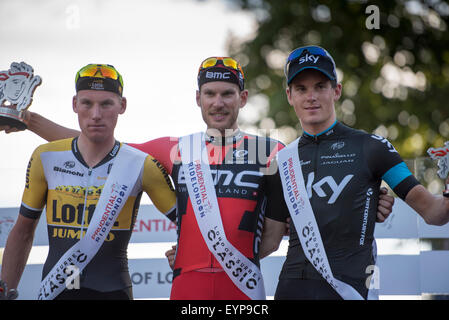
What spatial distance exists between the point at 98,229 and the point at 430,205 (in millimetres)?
2330

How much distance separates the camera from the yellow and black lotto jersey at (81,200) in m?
4.10

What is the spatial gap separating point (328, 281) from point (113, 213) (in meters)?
1.64

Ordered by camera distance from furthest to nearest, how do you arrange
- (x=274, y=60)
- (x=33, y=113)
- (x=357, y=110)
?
(x=274, y=60) < (x=357, y=110) < (x=33, y=113)

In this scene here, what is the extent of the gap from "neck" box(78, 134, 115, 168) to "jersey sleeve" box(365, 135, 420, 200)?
1967mm

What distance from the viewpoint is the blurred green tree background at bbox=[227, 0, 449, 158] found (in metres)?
12.1

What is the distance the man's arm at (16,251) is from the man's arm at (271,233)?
1.76 m

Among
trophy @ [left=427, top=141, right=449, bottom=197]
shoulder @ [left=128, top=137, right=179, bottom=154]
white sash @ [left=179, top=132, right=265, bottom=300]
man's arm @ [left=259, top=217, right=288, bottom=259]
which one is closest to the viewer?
trophy @ [left=427, top=141, right=449, bottom=197]

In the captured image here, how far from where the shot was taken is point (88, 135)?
4211mm

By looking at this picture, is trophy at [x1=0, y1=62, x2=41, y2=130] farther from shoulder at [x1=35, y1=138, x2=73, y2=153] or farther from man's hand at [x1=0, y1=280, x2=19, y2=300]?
man's hand at [x1=0, y1=280, x2=19, y2=300]

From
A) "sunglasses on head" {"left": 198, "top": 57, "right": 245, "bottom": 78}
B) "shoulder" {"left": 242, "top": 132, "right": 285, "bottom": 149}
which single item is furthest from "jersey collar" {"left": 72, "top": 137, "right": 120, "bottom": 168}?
"shoulder" {"left": 242, "top": 132, "right": 285, "bottom": 149}

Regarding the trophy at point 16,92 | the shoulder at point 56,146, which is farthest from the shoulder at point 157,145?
the trophy at point 16,92

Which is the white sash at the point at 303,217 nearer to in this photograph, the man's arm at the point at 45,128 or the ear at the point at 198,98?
the ear at the point at 198,98
